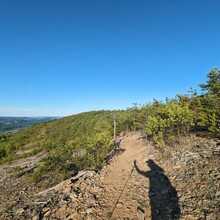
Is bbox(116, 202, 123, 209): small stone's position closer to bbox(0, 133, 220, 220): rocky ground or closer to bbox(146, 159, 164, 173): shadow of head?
bbox(0, 133, 220, 220): rocky ground

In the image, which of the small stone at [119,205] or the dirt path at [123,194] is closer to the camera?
the dirt path at [123,194]

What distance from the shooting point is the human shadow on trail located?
6.72 meters

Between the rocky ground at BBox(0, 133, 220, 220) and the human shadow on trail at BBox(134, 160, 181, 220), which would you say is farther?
the rocky ground at BBox(0, 133, 220, 220)

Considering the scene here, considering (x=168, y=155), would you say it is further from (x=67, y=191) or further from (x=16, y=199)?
(x=16, y=199)

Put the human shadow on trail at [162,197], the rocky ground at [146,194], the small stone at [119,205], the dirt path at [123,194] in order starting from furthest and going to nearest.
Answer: the small stone at [119,205] < the dirt path at [123,194] < the rocky ground at [146,194] < the human shadow on trail at [162,197]

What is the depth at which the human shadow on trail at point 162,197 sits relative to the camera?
22.1ft

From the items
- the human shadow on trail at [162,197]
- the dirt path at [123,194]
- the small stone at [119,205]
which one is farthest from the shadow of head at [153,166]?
the small stone at [119,205]

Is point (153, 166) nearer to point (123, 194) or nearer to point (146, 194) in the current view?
point (146, 194)

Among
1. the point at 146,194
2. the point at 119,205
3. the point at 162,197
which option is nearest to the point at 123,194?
the point at 119,205

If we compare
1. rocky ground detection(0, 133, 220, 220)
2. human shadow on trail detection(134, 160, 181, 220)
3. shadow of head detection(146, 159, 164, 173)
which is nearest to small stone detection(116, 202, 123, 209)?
rocky ground detection(0, 133, 220, 220)

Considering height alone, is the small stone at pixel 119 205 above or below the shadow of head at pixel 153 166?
below

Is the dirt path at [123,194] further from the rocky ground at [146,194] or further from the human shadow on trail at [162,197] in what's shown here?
the human shadow on trail at [162,197]

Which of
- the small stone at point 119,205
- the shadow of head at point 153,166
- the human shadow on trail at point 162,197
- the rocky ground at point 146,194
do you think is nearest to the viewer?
the human shadow on trail at point 162,197

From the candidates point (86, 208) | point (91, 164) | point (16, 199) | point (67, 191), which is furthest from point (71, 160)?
point (86, 208)
